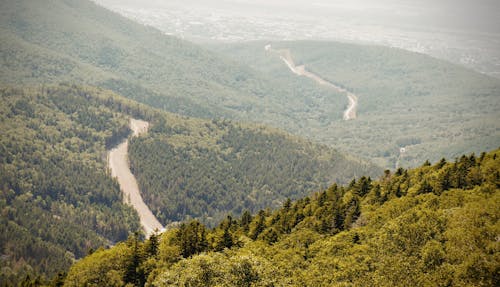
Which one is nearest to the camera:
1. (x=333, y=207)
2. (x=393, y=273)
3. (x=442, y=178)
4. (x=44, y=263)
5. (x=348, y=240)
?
(x=393, y=273)

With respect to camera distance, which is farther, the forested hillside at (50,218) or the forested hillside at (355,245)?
the forested hillside at (50,218)

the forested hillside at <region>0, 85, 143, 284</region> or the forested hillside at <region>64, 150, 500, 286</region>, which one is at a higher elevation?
the forested hillside at <region>64, 150, 500, 286</region>

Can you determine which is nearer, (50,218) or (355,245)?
(355,245)

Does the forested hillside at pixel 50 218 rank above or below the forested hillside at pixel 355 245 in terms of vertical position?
below

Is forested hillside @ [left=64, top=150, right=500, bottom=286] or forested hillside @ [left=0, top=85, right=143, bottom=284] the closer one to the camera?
forested hillside @ [left=64, top=150, right=500, bottom=286]

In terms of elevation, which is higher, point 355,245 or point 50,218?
point 355,245

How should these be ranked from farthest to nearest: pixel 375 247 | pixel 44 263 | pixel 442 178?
pixel 44 263 → pixel 442 178 → pixel 375 247

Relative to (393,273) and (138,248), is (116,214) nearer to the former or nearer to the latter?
(138,248)

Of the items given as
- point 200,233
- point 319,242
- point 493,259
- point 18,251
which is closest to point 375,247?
point 319,242
